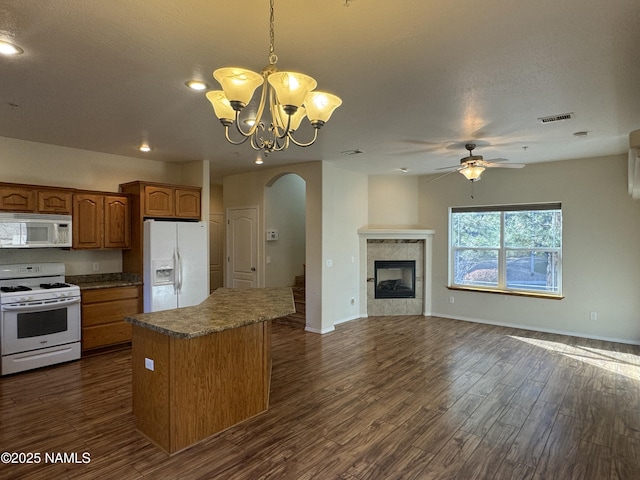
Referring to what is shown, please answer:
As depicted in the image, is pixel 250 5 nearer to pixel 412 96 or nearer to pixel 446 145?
pixel 412 96

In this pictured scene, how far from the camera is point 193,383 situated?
2736 mm

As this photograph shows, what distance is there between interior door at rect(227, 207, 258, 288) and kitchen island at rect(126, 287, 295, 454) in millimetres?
3643

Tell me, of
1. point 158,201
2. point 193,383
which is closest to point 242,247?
point 158,201

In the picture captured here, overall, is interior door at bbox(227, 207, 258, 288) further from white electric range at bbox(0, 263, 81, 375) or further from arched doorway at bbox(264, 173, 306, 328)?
white electric range at bbox(0, 263, 81, 375)

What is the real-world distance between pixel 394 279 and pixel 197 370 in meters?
5.36

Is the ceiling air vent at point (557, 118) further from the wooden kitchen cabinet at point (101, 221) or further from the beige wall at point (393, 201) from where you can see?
the wooden kitchen cabinet at point (101, 221)

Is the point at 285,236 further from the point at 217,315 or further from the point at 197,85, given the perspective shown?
the point at 197,85

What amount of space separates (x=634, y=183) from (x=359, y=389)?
325cm

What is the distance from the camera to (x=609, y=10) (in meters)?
1.94

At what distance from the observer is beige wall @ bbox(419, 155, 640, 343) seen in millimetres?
5477

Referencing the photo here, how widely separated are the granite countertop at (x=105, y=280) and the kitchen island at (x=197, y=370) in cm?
244

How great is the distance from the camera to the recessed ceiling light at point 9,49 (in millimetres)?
2283

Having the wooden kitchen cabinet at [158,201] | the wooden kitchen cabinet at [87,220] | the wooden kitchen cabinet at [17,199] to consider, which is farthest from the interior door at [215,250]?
the wooden kitchen cabinet at [17,199]

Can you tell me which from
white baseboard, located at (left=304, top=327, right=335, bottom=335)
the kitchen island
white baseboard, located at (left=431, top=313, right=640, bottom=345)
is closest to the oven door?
the kitchen island
